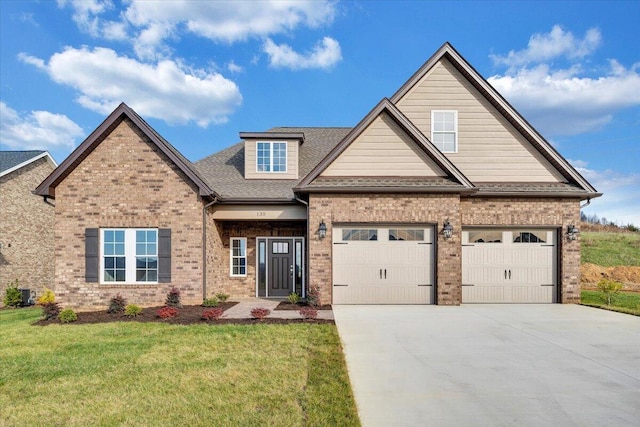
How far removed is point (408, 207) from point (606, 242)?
2520 centimetres

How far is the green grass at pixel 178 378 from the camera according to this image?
423 centimetres

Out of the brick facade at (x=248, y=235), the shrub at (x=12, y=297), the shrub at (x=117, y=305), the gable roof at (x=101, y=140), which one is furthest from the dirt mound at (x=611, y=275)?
the shrub at (x=12, y=297)

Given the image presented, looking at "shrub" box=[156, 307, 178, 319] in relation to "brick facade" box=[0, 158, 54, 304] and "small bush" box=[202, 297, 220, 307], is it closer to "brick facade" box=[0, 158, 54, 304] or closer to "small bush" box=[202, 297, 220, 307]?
"small bush" box=[202, 297, 220, 307]

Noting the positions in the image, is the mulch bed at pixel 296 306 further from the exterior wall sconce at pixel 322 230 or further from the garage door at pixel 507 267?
the garage door at pixel 507 267

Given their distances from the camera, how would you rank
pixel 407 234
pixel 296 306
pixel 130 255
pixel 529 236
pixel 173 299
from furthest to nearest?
1. pixel 529 236
2. pixel 407 234
3. pixel 130 255
4. pixel 296 306
5. pixel 173 299

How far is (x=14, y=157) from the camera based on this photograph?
16625 mm

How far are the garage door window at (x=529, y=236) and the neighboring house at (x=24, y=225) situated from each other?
62.9 feet

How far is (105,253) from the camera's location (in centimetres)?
1147

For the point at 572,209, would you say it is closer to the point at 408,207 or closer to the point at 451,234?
the point at 451,234

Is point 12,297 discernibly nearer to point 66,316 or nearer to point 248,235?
point 66,316

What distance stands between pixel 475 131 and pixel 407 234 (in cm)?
436

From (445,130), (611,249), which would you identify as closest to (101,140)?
(445,130)

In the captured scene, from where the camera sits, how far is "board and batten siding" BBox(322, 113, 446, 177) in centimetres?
1163

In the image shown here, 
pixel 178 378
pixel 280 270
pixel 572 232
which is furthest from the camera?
pixel 280 270
